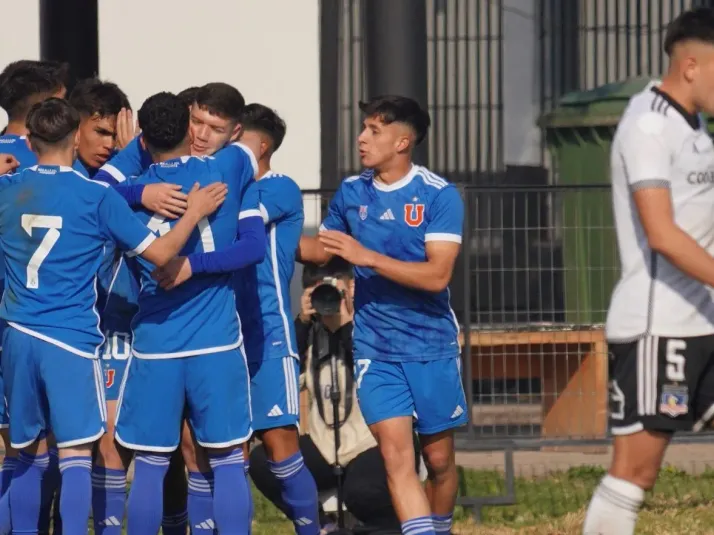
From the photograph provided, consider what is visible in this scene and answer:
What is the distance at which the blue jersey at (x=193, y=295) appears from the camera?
6.18 metres

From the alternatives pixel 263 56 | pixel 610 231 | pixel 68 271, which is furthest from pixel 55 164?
pixel 263 56

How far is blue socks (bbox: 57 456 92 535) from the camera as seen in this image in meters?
6.24

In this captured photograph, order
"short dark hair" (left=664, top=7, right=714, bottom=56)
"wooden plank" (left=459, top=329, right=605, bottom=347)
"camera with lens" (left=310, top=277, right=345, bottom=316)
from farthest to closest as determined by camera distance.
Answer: "wooden plank" (left=459, top=329, right=605, bottom=347) < "camera with lens" (left=310, top=277, right=345, bottom=316) < "short dark hair" (left=664, top=7, right=714, bottom=56)

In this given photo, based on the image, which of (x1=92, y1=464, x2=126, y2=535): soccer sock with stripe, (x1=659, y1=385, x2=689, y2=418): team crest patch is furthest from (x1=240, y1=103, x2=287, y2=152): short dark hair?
(x1=659, y1=385, x2=689, y2=418): team crest patch

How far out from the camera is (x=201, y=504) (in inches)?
257

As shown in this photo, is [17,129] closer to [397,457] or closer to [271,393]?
[271,393]

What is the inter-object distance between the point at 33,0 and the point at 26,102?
4981 millimetres

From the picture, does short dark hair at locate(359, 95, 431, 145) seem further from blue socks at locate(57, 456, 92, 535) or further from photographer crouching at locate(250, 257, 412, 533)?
blue socks at locate(57, 456, 92, 535)

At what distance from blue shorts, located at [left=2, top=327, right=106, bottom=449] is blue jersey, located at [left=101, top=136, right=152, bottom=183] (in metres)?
0.77

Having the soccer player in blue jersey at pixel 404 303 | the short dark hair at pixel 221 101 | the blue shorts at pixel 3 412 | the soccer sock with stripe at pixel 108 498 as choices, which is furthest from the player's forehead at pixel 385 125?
the blue shorts at pixel 3 412

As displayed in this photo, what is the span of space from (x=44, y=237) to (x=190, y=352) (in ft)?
2.24

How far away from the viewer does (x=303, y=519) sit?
22.8 feet

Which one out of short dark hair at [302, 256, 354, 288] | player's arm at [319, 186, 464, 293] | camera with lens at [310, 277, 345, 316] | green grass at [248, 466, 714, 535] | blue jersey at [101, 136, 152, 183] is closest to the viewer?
player's arm at [319, 186, 464, 293]

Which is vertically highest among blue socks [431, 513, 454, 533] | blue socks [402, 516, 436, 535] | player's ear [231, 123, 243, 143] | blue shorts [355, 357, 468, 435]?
player's ear [231, 123, 243, 143]
